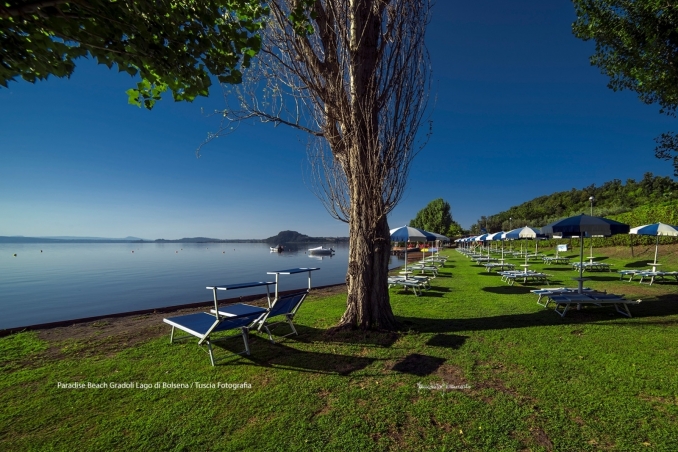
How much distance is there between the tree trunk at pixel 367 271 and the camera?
549 cm

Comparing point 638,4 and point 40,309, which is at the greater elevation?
point 638,4

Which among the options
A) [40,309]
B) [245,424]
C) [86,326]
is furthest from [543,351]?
[40,309]

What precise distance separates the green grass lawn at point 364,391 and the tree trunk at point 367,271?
1.07ft

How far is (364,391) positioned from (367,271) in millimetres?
2334

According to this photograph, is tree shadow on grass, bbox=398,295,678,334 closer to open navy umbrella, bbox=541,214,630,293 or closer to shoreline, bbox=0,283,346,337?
open navy umbrella, bbox=541,214,630,293

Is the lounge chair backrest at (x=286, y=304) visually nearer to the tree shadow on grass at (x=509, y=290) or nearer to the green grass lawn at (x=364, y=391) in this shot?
the green grass lawn at (x=364, y=391)

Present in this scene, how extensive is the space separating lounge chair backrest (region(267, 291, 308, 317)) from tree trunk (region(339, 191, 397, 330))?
0.94m

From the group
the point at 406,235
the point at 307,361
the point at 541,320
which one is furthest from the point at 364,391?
the point at 406,235

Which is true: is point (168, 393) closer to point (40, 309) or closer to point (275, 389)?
point (275, 389)

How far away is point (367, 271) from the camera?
5570 millimetres

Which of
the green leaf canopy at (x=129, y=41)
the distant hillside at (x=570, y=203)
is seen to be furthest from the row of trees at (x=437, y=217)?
the green leaf canopy at (x=129, y=41)

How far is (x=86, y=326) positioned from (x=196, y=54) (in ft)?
22.6

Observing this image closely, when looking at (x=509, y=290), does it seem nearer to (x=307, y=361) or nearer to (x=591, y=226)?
(x=591, y=226)

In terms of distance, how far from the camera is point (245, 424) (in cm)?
290
